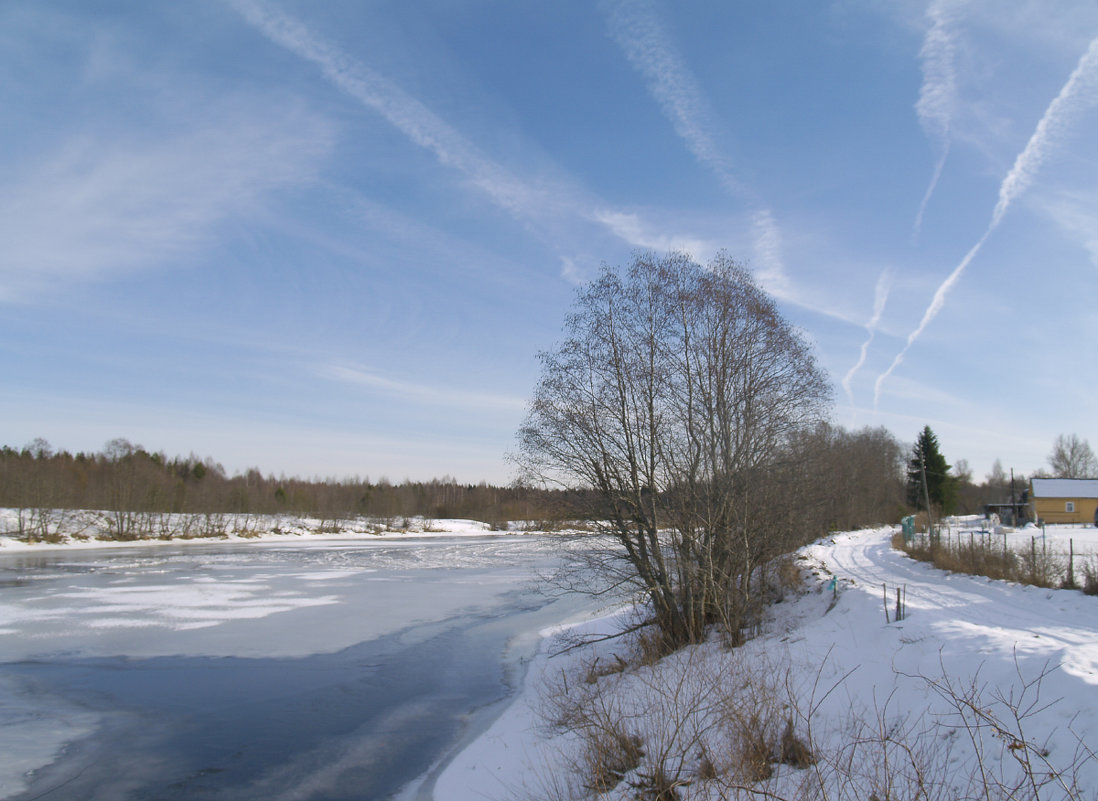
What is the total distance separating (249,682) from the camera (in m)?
15.2

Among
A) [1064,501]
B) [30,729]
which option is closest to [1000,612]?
[30,729]

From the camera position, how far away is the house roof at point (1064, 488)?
5766cm

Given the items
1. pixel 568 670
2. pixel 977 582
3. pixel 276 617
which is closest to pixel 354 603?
pixel 276 617

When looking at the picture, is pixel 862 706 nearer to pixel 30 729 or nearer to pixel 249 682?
pixel 249 682

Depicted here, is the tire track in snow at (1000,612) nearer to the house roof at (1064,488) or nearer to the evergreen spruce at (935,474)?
the house roof at (1064,488)

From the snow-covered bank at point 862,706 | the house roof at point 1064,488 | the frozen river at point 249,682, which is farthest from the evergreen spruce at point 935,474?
the snow-covered bank at point 862,706

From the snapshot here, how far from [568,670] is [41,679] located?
1119cm

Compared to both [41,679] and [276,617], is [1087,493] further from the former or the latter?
[41,679]

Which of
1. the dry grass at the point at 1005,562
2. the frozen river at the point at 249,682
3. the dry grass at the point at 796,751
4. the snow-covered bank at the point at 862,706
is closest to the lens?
the dry grass at the point at 796,751

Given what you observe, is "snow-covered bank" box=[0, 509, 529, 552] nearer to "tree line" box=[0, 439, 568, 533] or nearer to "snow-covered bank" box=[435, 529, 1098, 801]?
"tree line" box=[0, 439, 568, 533]

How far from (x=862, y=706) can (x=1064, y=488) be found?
63083 millimetres

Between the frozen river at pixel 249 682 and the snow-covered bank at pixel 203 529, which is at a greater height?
the snow-covered bank at pixel 203 529

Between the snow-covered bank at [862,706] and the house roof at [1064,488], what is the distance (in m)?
50.5

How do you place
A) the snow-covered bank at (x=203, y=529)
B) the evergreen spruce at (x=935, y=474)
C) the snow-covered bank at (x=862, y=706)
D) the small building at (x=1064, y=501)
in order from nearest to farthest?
1. the snow-covered bank at (x=862, y=706)
2. the small building at (x=1064, y=501)
3. the snow-covered bank at (x=203, y=529)
4. the evergreen spruce at (x=935, y=474)
